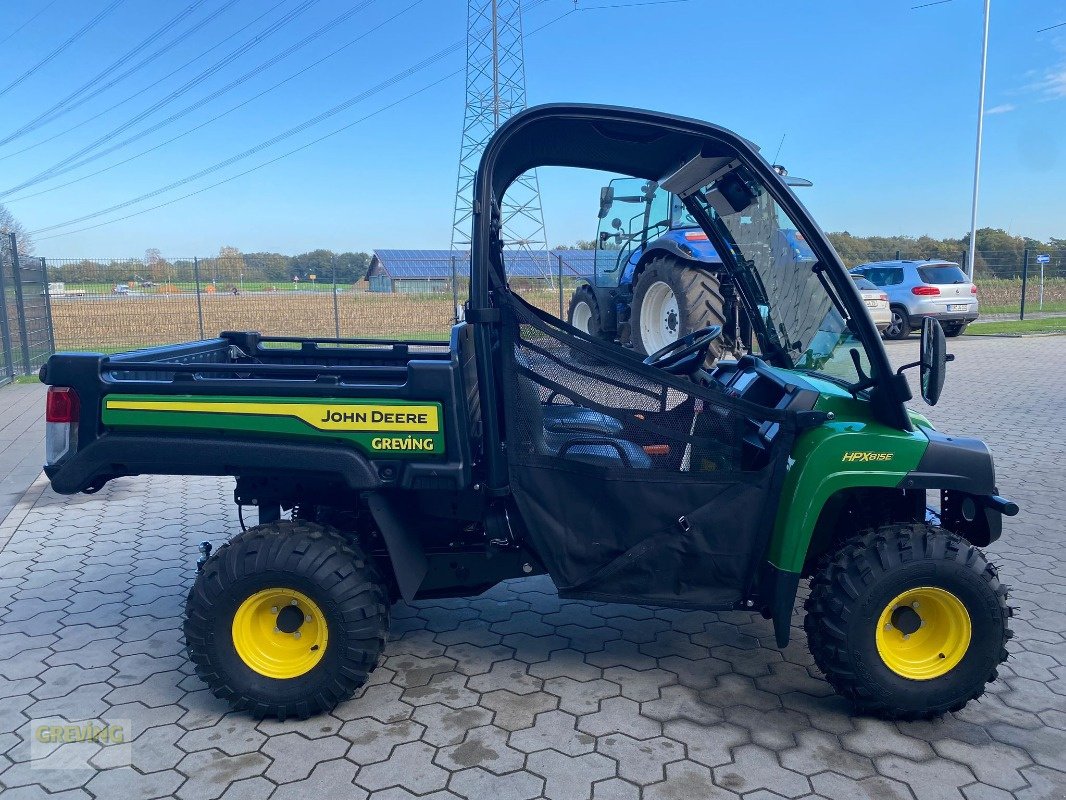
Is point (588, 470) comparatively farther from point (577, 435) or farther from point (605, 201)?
point (605, 201)

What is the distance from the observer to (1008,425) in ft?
27.1

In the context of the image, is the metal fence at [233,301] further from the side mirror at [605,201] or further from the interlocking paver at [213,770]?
the interlocking paver at [213,770]

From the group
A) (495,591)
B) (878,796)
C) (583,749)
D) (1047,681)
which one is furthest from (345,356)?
(1047,681)

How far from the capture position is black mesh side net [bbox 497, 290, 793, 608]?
2.90 metres

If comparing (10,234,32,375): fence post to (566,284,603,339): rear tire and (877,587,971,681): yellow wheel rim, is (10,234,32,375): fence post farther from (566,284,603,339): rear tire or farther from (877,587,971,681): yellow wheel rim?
(877,587,971,681): yellow wheel rim

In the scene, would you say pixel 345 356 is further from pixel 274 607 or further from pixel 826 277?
pixel 826 277

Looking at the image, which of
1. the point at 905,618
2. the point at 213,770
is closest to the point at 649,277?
the point at 905,618

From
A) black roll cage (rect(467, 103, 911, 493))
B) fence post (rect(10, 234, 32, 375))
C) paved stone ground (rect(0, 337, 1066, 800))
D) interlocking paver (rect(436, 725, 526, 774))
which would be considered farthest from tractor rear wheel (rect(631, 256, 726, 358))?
fence post (rect(10, 234, 32, 375))

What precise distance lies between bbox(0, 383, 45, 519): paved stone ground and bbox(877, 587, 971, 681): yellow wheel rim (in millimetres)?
A: 5573

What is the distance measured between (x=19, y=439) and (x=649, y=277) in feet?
21.9

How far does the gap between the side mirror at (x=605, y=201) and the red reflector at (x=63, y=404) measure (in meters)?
4.89

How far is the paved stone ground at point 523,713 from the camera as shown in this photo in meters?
2.65

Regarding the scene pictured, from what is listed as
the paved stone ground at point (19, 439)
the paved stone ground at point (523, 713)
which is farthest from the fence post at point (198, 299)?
the paved stone ground at point (523, 713)

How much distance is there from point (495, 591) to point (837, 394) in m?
2.14
